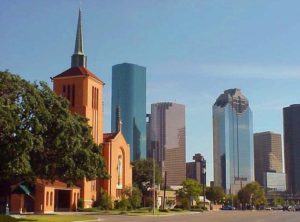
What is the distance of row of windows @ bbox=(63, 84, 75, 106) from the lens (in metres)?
109

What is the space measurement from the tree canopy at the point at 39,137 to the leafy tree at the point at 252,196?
429ft

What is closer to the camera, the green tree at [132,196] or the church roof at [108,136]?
the green tree at [132,196]

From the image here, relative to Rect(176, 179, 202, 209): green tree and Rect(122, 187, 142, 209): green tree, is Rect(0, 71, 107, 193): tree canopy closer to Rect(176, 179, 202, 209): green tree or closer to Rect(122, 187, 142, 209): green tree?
Rect(122, 187, 142, 209): green tree

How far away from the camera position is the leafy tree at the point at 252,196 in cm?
17488

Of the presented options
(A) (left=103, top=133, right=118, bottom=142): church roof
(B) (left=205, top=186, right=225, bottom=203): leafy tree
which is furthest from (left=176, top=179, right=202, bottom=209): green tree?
(B) (left=205, top=186, right=225, bottom=203): leafy tree

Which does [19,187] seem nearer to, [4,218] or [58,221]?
[58,221]

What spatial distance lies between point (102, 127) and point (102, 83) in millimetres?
9689

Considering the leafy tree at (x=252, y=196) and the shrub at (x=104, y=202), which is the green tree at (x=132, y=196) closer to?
the shrub at (x=104, y=202)

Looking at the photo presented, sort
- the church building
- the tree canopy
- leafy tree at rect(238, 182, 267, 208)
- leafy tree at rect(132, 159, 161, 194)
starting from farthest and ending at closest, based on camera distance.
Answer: leafy tree at rect(238, 182, 267, 208)
leafy tree at rect(132, 159, 161, 194)
the church building
the tree canopy

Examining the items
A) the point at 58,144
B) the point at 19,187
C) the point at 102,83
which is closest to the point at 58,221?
the point at 58,144

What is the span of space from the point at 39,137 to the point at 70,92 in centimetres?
6687

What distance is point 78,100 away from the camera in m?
108

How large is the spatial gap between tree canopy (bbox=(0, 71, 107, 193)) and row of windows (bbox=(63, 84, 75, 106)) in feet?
189

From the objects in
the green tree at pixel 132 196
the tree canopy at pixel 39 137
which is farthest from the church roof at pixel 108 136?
the tree canopy at pixel 39 137
